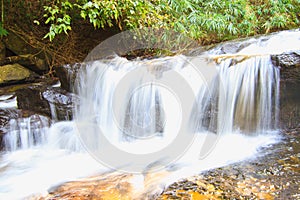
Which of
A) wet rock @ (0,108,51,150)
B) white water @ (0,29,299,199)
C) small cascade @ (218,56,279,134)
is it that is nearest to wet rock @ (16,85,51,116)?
wet rock @ (0,108,51,150)

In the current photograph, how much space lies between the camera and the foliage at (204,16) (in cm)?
456

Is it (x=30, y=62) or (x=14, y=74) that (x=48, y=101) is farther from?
(x=30, y=62)

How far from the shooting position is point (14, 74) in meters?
4.95

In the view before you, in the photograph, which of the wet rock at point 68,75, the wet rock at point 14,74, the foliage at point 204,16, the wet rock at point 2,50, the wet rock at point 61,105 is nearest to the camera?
the wet rock at point 61,105

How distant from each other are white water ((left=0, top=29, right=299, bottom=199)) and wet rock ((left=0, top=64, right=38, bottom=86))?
1.80 m

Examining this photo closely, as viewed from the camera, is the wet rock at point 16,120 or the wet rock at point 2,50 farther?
the wet rock at point 2,50

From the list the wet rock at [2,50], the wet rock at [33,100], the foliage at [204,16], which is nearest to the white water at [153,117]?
the wet rock at [33,100]

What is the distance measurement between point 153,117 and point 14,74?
3.26m

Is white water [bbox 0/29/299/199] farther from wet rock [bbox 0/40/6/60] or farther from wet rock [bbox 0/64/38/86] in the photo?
wet rock [bbox 0/40/6/60]

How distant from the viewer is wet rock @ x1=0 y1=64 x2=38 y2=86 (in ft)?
16.0

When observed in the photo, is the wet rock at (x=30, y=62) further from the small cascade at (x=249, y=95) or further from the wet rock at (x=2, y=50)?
the small cascade at (x=249, y=95)

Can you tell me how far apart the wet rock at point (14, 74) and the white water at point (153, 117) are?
5.91 ft

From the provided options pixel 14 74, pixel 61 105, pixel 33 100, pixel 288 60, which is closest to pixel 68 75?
pixel 61 105

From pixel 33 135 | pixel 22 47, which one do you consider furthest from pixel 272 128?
pixel 22 47
